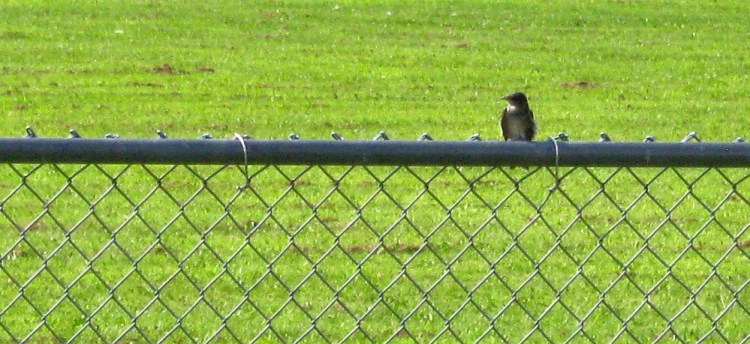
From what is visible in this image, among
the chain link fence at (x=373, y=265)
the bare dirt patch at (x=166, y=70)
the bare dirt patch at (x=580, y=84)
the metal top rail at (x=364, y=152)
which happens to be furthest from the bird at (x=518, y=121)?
the bare dirt patch at (x=166, y=70)

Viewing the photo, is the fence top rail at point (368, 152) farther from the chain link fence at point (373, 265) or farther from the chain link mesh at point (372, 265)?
the chain link mesh at point (372, 265)

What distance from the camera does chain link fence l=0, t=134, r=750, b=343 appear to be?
6051 mm

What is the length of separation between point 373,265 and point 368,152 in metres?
4.15

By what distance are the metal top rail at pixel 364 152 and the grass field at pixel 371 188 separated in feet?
0.76

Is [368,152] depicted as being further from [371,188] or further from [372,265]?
[371,188]

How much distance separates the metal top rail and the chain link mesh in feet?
4.98

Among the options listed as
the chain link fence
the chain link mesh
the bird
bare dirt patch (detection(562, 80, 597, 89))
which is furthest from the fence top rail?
bare dirt patch (detection(562, 80, 597, 89))

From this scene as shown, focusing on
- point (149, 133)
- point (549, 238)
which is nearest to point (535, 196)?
point (549, 238)

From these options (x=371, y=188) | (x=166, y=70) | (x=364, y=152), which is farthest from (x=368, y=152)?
(x=166, y=70)

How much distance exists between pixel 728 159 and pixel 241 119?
966cm

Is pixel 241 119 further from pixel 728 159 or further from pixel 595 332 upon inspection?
pixel 728 159

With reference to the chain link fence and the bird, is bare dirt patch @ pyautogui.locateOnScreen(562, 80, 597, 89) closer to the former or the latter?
the chain link fence

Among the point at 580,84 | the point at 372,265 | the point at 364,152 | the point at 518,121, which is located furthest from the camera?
the point at 580,84

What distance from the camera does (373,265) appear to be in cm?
726
